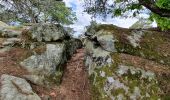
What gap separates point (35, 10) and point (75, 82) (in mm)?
23091

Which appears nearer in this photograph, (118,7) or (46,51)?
(46,51)

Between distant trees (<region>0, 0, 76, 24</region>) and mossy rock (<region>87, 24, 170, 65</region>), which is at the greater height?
mossy rock (<region>87, 24, 170, 65</region>)

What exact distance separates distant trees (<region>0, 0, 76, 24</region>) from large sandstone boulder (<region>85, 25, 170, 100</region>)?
1904cm

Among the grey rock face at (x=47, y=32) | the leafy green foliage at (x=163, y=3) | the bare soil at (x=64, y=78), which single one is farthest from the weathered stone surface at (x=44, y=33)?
the leafy green foliage at (x=163, y=3)

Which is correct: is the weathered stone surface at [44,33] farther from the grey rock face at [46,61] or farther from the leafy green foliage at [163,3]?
the leafy green foliage at [163,3]

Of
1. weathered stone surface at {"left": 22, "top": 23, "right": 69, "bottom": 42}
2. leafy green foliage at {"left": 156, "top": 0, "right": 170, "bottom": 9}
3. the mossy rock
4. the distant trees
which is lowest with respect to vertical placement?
the distant trees

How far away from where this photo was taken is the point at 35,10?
33.0m

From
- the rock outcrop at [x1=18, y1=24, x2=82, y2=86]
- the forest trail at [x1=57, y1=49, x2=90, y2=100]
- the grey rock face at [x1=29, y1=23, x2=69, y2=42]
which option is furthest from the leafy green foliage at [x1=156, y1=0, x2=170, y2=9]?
the grey rock face at [x1=29, y1=23, x2=69, y2=42]

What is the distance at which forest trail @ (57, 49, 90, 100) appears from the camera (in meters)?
10.5

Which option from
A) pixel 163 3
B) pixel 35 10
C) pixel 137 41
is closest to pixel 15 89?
pixel 137 41

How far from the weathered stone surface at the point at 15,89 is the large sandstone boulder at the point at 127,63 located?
2.23 meters

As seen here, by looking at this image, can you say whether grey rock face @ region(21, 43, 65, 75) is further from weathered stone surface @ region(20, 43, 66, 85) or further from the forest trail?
the forest trail

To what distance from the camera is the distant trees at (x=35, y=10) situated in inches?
1232

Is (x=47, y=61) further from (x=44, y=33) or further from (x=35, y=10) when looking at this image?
(x=35, y=10)
